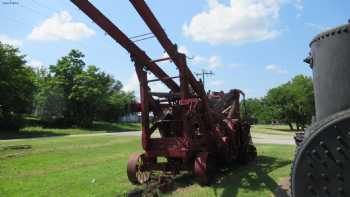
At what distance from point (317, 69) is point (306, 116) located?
6112 cm

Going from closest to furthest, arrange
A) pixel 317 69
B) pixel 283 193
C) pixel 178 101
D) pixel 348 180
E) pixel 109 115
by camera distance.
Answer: pixel 348 180 < pixel 317 69 < pixel 283 193 < pixel 178 101 < pixel 109 115

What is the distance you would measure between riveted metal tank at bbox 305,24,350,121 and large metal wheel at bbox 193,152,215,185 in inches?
243

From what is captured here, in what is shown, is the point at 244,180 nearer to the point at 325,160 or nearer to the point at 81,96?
the point at 325,160

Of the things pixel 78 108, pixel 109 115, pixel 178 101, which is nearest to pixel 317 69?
pixel 178 101

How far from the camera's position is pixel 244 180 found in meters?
9.48

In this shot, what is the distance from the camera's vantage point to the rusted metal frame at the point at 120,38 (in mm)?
7679

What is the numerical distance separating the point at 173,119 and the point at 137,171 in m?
1.56

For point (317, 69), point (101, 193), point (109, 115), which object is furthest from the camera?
point (109, 115)

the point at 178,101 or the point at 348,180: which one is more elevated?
the point at 178,101

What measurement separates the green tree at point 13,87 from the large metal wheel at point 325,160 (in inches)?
1608

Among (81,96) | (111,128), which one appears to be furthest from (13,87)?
(111,128)

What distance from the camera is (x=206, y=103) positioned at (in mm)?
10000

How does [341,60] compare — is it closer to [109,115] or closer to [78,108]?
[78,108]

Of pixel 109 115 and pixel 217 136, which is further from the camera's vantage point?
pixel 109 115
